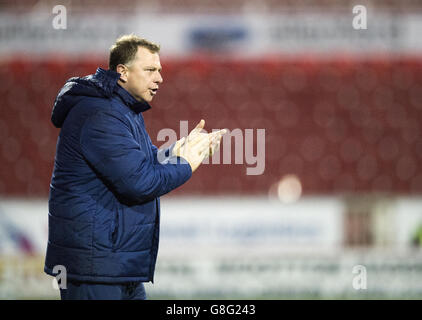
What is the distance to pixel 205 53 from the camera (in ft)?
15.3

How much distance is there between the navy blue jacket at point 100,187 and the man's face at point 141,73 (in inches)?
2.7

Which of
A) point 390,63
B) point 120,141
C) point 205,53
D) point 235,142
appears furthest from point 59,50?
point 120,141

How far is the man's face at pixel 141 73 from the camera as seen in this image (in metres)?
1.42

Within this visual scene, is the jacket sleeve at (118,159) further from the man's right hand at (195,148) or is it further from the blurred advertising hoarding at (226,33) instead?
the blurred advertising hoarding at (226,33)

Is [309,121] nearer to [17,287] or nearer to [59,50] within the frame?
[59,50]

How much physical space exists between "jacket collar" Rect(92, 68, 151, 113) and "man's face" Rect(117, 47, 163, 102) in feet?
0.10

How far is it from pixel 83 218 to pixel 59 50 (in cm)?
356

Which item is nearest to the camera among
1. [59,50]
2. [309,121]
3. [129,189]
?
[129,189]

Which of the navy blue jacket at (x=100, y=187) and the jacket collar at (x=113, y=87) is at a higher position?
the jacket collar at (x=113, y=87)
